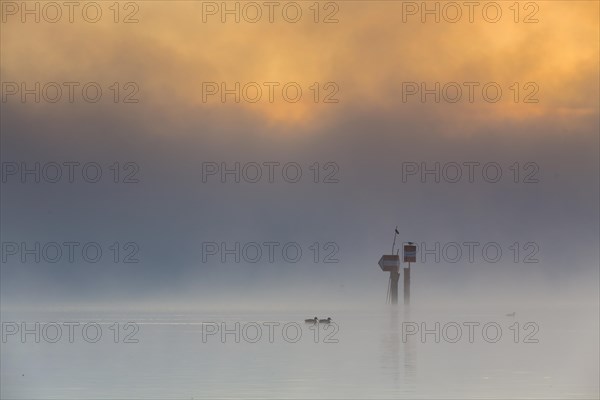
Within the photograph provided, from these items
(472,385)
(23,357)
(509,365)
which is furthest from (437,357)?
(23,357)

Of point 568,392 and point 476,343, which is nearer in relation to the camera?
point 568,392

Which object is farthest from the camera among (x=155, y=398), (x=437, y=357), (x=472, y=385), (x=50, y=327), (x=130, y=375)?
(x=50, y=327)

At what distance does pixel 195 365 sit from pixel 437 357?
18980mm

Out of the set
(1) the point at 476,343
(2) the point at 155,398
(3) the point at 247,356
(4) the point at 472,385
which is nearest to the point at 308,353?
(3) the point at 247,356

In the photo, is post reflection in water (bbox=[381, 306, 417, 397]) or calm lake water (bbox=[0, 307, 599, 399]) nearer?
calm lake water (bbox=[0, 307, 599, 399])

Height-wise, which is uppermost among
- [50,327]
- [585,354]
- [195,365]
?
[50,327]

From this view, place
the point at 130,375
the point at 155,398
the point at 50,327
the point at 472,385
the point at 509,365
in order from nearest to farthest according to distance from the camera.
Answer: the point at 155,398 < the point at 472,385 < the point at 130,375 < the point at 509,365 < the point at 50,327

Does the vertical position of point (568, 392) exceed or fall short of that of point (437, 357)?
it falls short

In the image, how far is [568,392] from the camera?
6234 centimetres

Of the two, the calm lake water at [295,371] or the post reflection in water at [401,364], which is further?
the post reflection in water at [401,364]

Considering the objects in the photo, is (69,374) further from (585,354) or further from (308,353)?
(585,354)

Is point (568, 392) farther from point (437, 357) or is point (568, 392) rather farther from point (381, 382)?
point (437, 357)

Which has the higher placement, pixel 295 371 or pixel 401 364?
pixel 401 364

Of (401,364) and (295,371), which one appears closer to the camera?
(295,371)
